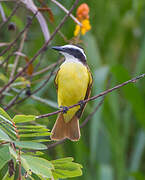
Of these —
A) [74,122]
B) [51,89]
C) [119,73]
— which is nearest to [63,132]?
[74,122]

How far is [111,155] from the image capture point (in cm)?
377

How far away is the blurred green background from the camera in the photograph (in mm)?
3287

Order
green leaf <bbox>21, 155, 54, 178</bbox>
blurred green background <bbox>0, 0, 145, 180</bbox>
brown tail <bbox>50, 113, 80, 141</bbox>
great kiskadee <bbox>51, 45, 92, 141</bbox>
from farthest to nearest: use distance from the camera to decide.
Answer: blurred green background <bbox>0, 0, 145, 180</bbox> < great kiskadee <bbox>51, 45, 92, 141</bbox> < brown tail <bbox>50, 113, 80, 141</bbox> < green leaf <bbox>21, 155, 54, 178</bbox>

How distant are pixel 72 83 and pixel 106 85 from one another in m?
0.90

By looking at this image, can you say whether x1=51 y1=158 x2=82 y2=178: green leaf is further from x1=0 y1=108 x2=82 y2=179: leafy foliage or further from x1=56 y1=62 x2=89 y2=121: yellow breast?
x1=56 y1=62 x2=89 y2=121: yellow breast

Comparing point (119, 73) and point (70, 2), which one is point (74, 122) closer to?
point (119, 73)

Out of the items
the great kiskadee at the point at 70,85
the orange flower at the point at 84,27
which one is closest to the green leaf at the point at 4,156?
the great kiskadee at the point at 70,85

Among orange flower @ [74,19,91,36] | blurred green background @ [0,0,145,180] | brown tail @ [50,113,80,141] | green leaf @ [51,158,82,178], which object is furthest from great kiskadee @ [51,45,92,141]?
green leaf @ [51,158,82,178]

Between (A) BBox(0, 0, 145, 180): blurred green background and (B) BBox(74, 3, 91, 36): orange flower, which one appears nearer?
(B) BBox(74, 3, 91, 36): orange flower

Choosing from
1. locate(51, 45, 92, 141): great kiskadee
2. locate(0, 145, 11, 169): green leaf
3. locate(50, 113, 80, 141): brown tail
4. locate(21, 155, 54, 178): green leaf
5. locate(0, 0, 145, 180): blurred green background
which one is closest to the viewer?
locate(21, 155, 54, 178): green leaf

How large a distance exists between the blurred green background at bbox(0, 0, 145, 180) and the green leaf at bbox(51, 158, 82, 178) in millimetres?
1218

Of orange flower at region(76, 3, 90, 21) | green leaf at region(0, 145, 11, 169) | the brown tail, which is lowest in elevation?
green leaf at region(0, 145, 11, 169)

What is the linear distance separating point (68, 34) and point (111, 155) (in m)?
1.16

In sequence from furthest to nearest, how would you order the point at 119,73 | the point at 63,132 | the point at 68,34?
1. the point at 68,34
2. the point at 119,73
3. the point at 63,132
